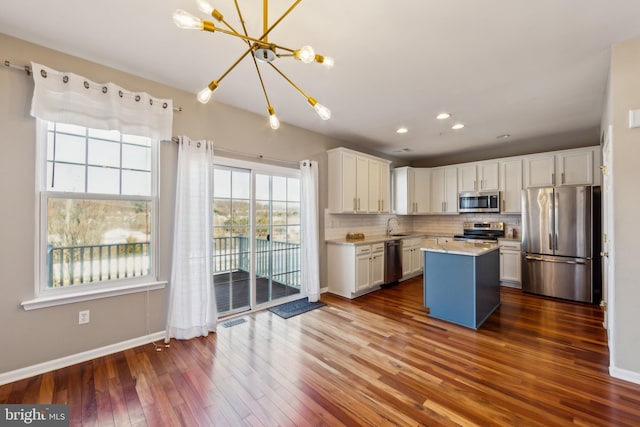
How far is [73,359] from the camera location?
2.41 metres

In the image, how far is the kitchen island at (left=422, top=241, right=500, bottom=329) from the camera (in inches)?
125

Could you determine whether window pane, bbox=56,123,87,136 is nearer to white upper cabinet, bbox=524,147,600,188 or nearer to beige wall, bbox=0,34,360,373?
beige wall, bbox=0,34,360,373

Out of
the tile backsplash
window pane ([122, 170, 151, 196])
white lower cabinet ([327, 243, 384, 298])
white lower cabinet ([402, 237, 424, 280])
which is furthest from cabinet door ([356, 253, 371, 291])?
window pane ([122, 170, 151, 196])

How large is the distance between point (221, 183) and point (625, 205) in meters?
3.92

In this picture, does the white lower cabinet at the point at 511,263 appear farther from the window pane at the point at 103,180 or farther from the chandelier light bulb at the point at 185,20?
the window pane at the point at 103,180

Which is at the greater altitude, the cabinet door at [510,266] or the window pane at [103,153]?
the window pane at [103,153]

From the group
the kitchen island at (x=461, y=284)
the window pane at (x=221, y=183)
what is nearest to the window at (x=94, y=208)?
the window pane at (x=221, y=183)

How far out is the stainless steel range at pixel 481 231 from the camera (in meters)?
5.34

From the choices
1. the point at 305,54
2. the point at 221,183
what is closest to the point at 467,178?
the point at 221,183

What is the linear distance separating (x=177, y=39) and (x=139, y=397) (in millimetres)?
2759

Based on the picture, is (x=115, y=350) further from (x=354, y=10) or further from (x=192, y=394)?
(x=354, y=10)

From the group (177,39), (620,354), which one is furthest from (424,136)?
(177,39)

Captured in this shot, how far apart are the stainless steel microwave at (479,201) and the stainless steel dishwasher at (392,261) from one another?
5.50 ft

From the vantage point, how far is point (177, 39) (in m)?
2.18
